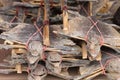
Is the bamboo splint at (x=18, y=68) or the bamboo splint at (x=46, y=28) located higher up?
the bamboo splint at (x=46, y=28)

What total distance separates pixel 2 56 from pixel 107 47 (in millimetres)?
872

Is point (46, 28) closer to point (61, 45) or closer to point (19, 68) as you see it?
point (61, 45)

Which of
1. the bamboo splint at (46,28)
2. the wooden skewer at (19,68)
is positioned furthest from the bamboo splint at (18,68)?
the bamboo splint at (46,28)

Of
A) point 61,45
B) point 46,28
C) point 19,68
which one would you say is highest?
point 46,28

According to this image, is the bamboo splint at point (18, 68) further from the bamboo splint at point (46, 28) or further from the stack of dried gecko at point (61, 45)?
the bamboo splint at point (46, 28)

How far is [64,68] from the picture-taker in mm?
2445

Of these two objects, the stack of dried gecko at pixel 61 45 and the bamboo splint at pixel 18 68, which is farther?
the bamboo splint at pixel 18 68

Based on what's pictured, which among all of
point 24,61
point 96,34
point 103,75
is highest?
point 96,34

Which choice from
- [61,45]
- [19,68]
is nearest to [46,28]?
[61,45]

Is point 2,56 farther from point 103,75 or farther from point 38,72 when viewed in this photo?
point 103,75

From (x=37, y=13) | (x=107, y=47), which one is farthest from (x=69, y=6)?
(x=107, y=47)

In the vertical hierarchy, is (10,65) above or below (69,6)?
below

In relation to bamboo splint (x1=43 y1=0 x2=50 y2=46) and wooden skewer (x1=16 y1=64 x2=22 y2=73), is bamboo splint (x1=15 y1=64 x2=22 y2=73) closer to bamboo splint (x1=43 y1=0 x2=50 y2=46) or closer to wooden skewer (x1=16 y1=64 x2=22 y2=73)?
wooden skewer (x1=16 y1=64 x2=22 y2=73)

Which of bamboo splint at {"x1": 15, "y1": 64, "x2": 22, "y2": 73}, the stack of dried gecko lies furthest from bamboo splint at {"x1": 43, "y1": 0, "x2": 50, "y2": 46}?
bamboo splint at {"x1": 15, "y1": 64, "x2": 22, "y2": 73}
